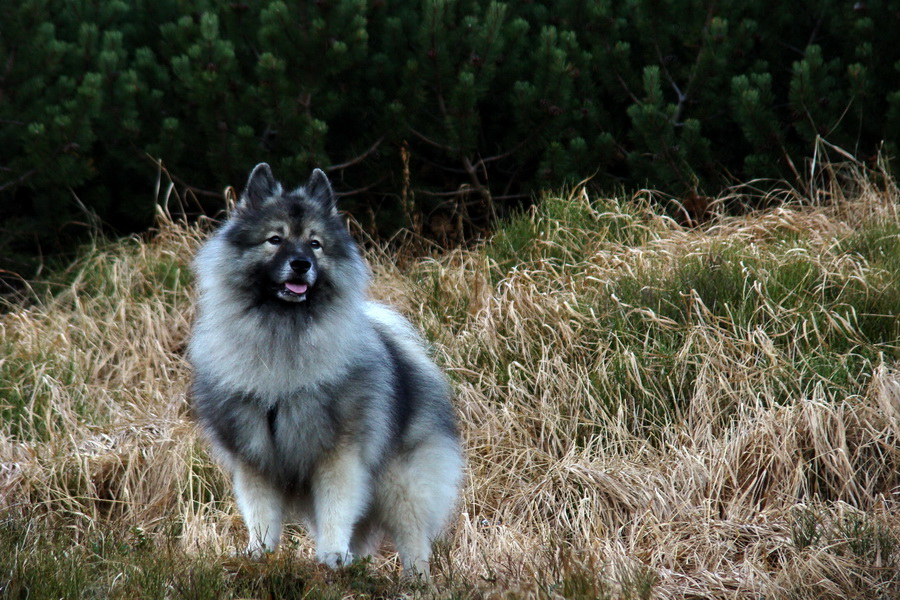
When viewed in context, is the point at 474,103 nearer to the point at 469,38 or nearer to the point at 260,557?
the point at 469,38

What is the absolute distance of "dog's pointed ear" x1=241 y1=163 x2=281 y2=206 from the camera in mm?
4836

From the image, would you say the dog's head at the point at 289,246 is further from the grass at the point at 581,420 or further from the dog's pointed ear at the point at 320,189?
the grass at the point at 581,420

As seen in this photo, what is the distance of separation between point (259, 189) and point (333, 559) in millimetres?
1812

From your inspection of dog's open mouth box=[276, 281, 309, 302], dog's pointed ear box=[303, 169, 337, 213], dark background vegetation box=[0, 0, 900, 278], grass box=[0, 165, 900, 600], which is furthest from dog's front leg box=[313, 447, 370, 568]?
dark background vegetation box=[0, 0, 900, 278]

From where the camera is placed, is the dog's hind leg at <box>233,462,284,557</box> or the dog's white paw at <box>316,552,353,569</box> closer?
the dog's white paw at <box>316,552,353,569</box>

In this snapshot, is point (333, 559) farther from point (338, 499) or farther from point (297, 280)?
point (297, 280)

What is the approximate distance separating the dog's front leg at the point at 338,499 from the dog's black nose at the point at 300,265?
2.75 ft

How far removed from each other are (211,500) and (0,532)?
158 centimetres

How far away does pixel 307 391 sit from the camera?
14.8ft

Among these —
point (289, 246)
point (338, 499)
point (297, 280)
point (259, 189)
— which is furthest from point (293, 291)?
point (338, 499)

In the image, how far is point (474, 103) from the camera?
832 cm

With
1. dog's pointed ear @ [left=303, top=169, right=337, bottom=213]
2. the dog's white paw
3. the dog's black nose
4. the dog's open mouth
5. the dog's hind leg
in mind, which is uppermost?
dog's pointed ear @ [left=303, top=169, right=337, bottom=213]

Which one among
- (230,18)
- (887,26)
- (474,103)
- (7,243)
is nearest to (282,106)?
(230,18)

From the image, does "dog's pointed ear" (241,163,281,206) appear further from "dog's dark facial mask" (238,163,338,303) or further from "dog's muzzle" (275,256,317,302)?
"dog's muzzle" (275,256,317,302)
